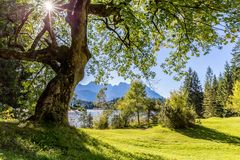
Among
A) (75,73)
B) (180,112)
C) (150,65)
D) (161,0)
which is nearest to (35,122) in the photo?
(75,73)

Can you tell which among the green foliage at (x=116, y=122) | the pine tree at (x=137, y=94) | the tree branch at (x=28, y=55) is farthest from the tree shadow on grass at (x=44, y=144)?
the pine tree at (x=137, y=94)

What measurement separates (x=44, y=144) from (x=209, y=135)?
3112 cm

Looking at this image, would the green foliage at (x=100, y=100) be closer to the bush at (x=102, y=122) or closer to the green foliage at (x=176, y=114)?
the bush at (x=102, y=122)

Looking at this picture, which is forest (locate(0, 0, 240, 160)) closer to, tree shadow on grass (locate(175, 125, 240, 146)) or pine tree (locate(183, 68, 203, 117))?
tree shadow on grass (locate(175, 125, 240, 146))

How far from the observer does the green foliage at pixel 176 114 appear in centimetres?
4368

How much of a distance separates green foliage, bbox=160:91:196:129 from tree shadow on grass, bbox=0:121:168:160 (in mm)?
30371

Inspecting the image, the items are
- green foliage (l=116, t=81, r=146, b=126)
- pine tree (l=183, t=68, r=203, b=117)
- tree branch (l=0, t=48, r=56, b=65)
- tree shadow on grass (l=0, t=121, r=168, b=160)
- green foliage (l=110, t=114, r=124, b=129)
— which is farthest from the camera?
pine tree (l=183, t=68, r=203, b=117)

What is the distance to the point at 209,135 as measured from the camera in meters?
39.2

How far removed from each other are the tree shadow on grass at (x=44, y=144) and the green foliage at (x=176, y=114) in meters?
30.4

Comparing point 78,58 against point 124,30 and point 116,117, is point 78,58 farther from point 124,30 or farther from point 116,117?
point 116,117

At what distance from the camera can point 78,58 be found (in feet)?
51.3

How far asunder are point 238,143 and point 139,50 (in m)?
20.9

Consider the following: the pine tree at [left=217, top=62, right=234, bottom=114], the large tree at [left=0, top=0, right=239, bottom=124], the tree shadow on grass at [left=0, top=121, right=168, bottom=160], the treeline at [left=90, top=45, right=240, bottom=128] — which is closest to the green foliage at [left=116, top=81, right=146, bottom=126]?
the treeline at [left=90, top=45, right=240, bottom=128]

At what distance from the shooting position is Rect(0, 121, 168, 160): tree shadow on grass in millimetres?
9738
